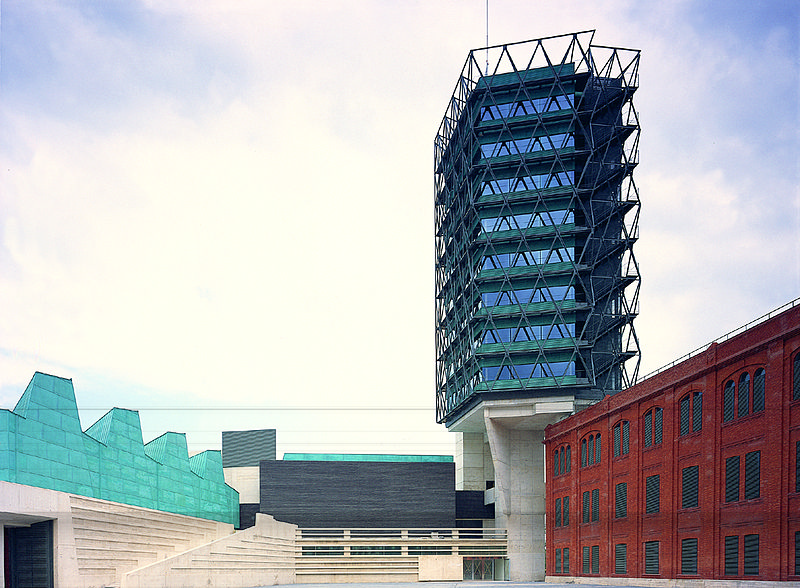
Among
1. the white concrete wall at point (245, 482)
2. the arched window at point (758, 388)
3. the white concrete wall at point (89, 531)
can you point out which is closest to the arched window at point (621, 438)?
the arched window at point (758, 388)

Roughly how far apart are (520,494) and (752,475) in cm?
5010

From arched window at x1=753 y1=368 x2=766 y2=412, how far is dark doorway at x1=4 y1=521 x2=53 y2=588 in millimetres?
37240

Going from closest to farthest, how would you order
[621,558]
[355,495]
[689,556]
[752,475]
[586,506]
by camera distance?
[752,475] → [689,556] → [621,558] → [586,506] → [355,495]

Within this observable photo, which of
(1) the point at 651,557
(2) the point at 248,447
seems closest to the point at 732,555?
(1) the point at 651,557

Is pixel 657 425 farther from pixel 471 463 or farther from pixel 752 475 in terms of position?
pixel 471 463

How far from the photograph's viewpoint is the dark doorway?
45.8 meters

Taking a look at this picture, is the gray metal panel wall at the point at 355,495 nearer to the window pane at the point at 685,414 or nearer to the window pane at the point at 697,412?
the window pane at the point at 685,414

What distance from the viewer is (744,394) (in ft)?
158

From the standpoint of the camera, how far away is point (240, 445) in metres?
140

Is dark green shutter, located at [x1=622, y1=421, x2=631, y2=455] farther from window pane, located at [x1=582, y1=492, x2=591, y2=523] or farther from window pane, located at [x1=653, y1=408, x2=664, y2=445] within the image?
window pane, located at [x1=582, y1=492, x2=591, y2=523]

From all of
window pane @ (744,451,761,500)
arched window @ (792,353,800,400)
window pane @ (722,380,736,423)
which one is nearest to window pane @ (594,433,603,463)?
window pane @ (722,380,736,423)

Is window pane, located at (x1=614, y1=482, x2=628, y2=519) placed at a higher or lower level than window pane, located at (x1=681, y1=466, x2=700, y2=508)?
lower

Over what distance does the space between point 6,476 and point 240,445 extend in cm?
9780

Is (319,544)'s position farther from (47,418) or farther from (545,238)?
(47,418)
